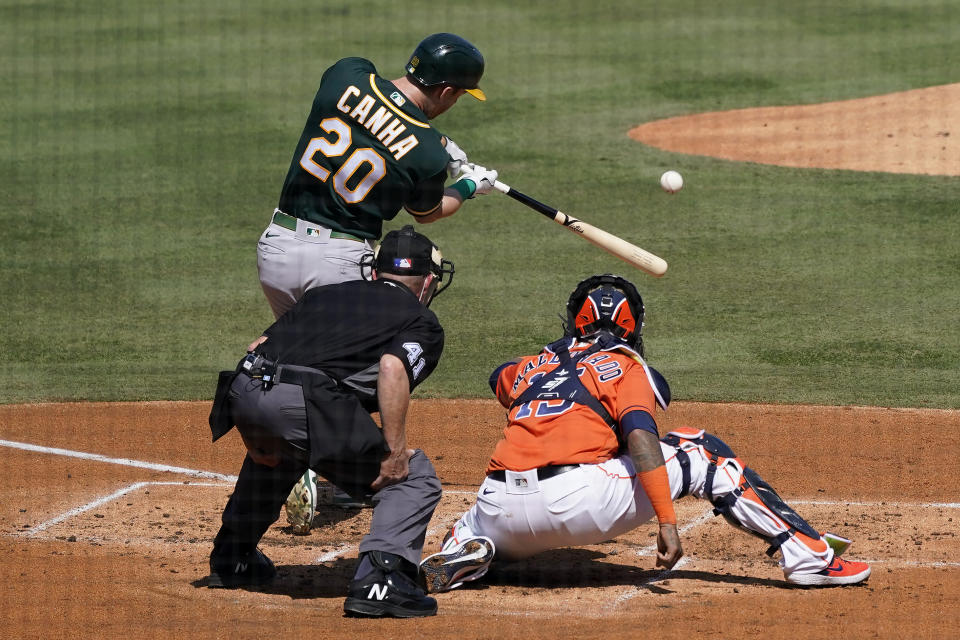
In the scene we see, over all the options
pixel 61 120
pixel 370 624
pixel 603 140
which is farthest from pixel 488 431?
pixel 61 120

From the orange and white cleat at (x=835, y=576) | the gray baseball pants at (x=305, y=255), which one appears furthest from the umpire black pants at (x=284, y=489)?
the orange and white cleat at (x=835, y=576)

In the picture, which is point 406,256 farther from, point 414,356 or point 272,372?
point 272,372

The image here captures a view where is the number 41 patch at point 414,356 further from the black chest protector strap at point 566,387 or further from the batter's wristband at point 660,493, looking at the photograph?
the batter's wristband at point 660,493

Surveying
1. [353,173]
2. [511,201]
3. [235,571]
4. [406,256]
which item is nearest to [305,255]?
[353,173]

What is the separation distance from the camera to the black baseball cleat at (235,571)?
16.9 feet

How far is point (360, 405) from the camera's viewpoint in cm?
482

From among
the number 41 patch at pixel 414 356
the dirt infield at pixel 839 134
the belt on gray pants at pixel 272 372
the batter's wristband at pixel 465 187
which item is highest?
the dirt infield at pixel 839 134

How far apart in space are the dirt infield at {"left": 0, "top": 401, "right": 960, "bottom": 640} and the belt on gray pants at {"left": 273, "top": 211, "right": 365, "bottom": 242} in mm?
1397

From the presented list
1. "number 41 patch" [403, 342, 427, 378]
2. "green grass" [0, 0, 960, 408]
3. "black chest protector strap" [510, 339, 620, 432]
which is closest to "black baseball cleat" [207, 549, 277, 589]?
"number 41 patch" [403, 342, 427, 378]

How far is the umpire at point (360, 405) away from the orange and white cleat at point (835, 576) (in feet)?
4.69

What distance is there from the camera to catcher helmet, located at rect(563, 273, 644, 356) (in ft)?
16.8

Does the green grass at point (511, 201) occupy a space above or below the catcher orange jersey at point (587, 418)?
above

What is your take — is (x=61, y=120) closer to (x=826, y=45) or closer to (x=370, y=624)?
(x=826, y=45)

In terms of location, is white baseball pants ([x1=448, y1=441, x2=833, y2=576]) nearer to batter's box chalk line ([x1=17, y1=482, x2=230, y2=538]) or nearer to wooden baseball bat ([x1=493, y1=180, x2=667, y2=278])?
wooden baseball bat ([x1=493, y1=180, x2=667, y2=278])
